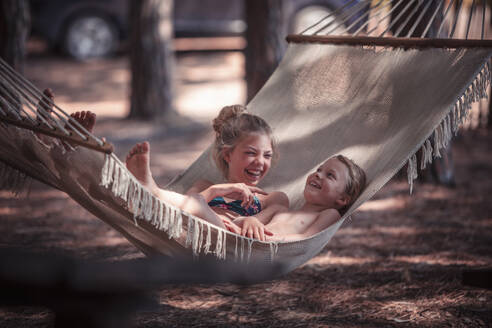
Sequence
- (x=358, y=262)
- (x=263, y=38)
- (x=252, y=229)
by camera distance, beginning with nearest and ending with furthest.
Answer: (x=252, y=229)
(x=358, y=262)
(x=263, y=38)

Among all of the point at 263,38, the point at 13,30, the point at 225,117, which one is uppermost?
the point at 263,38

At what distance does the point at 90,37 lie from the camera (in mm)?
7789

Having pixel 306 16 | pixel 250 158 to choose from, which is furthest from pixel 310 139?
pixel 306 16

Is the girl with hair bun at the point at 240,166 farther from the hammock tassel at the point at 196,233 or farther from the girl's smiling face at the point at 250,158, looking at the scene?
the hammock tassel at the point at 196,233

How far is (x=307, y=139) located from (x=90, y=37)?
6028mm

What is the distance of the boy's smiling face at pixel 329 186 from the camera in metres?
2.09

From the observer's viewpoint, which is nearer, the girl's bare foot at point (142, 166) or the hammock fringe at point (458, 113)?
the girl's bare foot at point (142, 166)

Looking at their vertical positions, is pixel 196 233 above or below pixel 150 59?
below

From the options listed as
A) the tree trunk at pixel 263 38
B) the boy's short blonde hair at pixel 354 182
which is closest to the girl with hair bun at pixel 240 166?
the boy's short blonde hair at pixel 354 182

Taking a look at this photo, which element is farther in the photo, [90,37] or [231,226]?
[90,37]

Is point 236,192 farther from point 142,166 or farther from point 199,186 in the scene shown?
point 142,166

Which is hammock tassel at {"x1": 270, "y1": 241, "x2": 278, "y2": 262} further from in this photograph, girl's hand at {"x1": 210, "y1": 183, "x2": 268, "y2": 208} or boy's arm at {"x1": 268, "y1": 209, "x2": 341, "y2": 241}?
girl's hand at {"x1": 210, "y1": 183, "x2": 268, "y2": 208}

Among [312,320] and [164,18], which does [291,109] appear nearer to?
[312,320]

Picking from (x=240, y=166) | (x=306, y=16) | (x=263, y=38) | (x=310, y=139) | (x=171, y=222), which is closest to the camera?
(x=171, y=222)
